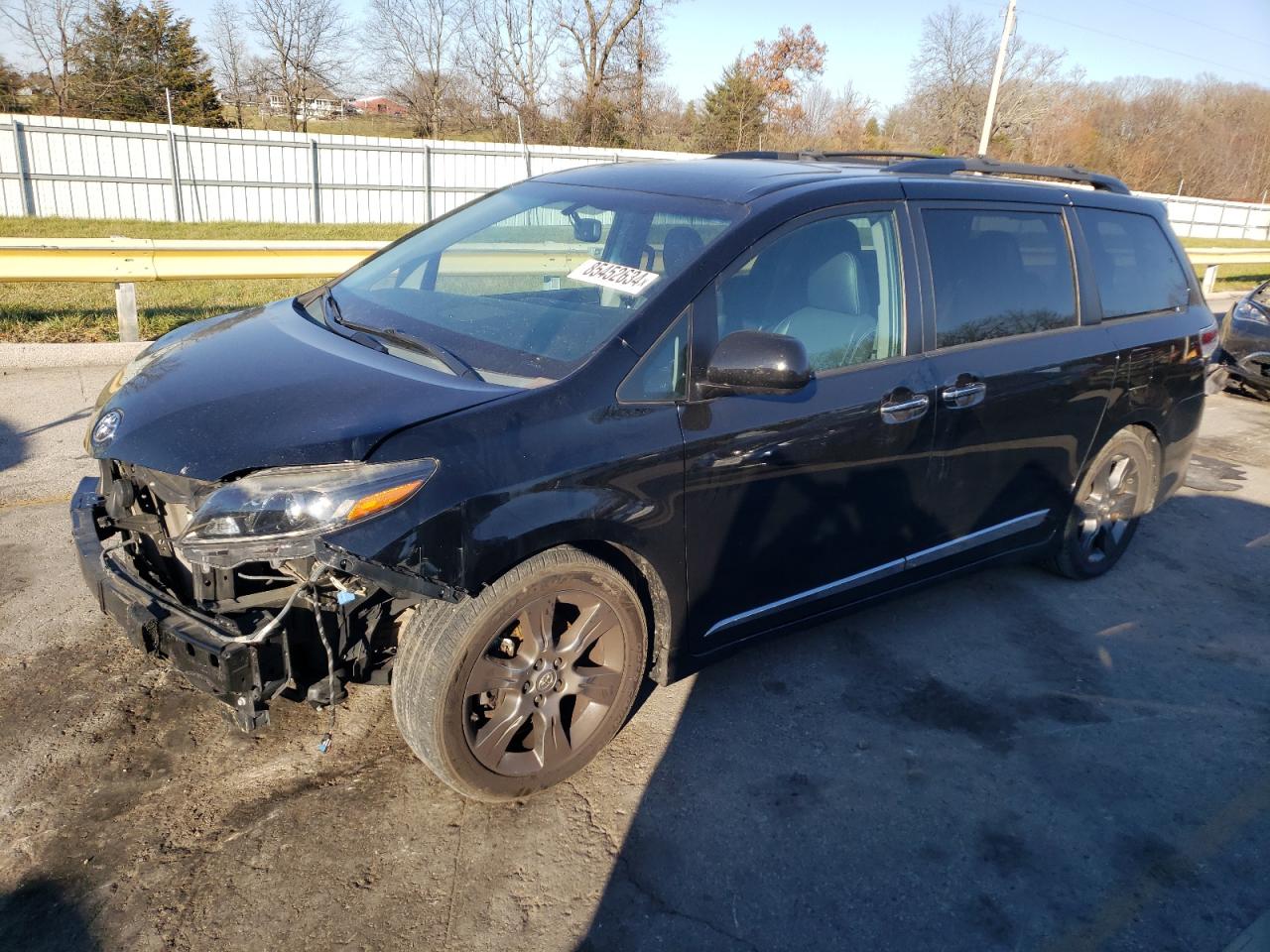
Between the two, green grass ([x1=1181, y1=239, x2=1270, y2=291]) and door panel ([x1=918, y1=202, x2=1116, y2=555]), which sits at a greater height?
door panel ([x1=918, y1=202, x2=1116, y2=555])

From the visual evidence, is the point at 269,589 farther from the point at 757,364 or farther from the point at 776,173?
the point at 776,173

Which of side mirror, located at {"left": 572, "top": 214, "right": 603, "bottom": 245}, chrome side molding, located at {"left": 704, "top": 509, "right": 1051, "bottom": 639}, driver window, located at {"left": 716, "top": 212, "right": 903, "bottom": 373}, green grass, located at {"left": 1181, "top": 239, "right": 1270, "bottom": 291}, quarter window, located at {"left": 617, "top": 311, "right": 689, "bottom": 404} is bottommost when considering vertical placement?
green grass, located at {"left": 1181, "top": 239, "right": 1270, "bottom": 291}

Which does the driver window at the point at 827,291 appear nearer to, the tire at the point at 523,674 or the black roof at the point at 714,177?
the black roof at the point at 714,177

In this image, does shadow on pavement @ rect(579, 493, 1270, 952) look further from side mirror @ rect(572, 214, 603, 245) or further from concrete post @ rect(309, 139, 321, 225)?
concrete post @ rect(309, 139, 321, 225)

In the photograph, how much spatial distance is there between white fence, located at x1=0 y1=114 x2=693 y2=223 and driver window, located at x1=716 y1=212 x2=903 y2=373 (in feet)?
66.1

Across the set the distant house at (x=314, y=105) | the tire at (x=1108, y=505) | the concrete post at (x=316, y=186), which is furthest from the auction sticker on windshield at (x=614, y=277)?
the distant house at (x=314, y=105)

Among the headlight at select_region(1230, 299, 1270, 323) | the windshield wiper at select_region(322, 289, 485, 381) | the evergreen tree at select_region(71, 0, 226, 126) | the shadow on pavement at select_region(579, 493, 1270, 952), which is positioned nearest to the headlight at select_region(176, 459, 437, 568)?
the windshield wiper at select_region(322, 289, 485, 381)

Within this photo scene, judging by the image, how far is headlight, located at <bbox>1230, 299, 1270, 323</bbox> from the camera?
30.3 ft

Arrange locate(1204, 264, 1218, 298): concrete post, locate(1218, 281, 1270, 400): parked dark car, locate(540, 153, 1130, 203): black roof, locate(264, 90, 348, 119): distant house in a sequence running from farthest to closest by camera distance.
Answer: locate(264, 90, 348, 119): distant house → locate(1204, 264, 1218, 298): concrete post → locate(1218, 281, 1270, 400): parked dark car → locate(540, 153, 1130, 203): black roof

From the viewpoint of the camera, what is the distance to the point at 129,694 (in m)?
3.31

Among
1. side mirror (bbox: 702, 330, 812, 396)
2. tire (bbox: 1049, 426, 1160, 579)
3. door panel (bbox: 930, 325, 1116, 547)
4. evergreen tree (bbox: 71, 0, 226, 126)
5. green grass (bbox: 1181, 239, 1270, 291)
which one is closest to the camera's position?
side mirror (bbox: 702, 330, 812, 396)

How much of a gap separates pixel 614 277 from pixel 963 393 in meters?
1.46

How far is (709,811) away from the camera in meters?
2.98

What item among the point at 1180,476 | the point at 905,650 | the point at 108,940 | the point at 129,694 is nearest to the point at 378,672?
the point at 108,940
